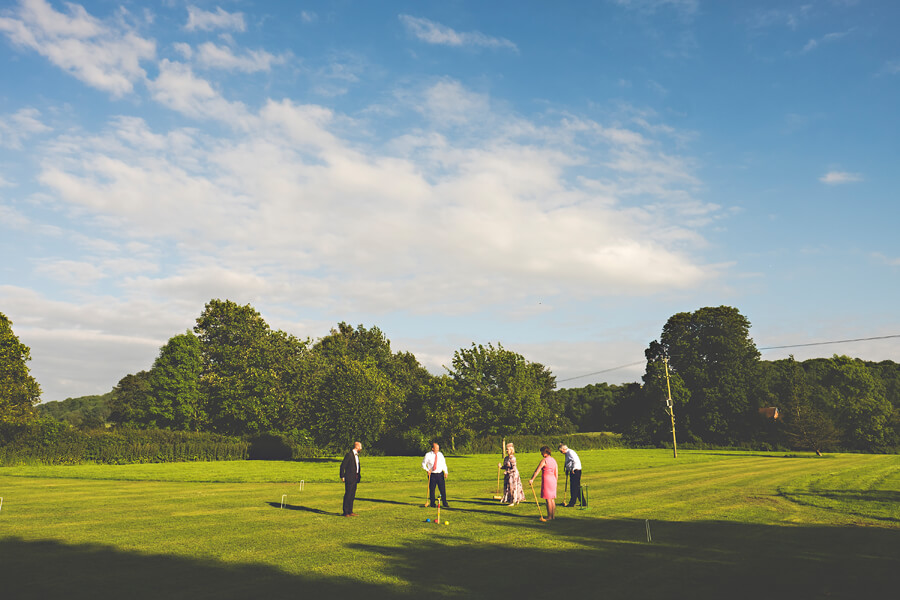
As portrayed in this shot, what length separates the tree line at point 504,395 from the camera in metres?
64.3

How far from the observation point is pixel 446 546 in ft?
42.5

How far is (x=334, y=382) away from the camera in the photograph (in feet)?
169

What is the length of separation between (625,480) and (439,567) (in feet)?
74.3

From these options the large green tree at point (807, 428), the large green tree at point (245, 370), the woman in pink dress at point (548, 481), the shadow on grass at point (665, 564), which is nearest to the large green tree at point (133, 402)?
the large green tree at point (245, 370)

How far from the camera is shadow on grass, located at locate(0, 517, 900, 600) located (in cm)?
A: 930

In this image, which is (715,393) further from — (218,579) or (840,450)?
(218,579)

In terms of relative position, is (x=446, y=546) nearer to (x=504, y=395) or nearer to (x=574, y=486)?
(x=574, y=486)

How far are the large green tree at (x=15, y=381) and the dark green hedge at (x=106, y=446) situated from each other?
1498mm

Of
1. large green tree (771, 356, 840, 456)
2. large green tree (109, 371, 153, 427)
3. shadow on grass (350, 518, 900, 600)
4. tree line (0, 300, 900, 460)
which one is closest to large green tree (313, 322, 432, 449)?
tree line (0, 300, 900, 460)

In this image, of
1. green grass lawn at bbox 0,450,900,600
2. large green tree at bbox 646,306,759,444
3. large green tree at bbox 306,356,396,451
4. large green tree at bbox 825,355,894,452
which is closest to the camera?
green grass lawn at bbox 0,450,900,600

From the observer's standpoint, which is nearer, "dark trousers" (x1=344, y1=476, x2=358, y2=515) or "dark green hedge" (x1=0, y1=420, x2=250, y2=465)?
"dark trousers" (x1=344, y1=476, x2=358, y2=515)

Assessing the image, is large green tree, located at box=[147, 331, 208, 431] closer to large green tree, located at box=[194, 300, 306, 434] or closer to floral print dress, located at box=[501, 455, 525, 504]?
large green tree, located at box=[194, 300, 306, 434]

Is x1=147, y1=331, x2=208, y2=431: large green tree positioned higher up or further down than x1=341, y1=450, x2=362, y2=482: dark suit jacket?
higher up

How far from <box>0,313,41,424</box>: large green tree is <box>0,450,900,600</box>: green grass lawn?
3497cm
